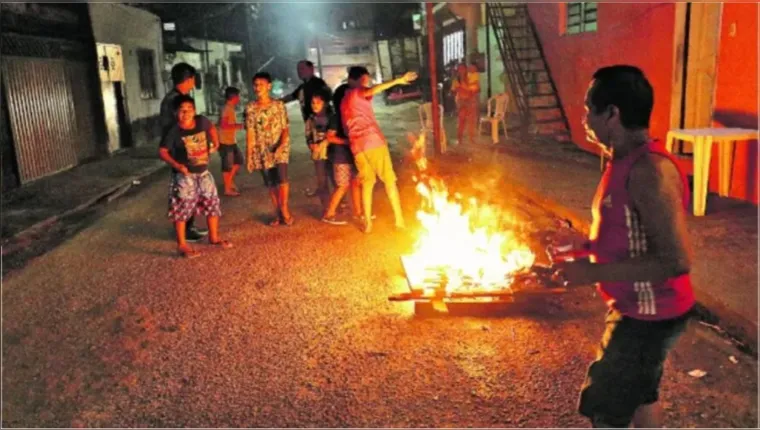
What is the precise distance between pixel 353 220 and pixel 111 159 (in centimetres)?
891

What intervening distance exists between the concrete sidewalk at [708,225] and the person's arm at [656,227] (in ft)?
8.33

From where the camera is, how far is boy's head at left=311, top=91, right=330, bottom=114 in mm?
7848

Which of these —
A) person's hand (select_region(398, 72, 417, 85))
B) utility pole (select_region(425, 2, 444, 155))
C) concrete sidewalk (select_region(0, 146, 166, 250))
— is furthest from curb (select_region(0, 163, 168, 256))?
utility pole (select_region(425, 2, 444, 155))

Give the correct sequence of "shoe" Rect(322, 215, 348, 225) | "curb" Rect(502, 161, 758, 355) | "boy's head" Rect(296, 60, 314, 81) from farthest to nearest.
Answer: "boy's head" Rect(296, 60, 314, 81) < "shoe" Rect(322, 215, 348, 225) < "curb" Rect(502, 161, 758, 355)

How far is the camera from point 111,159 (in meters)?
14.8

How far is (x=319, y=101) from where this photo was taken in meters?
7.85

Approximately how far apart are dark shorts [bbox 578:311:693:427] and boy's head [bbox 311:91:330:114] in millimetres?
5851

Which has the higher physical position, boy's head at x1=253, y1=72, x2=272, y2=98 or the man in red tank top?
boy's head at x1=253, y1=72, x2=272, y2=98

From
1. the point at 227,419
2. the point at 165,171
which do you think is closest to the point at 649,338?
the point at 227,419

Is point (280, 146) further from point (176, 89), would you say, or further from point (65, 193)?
point (65, 193)

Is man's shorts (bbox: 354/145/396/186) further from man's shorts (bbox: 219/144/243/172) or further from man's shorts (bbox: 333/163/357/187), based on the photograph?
man's shorts (bbox: 219/144/243/172)

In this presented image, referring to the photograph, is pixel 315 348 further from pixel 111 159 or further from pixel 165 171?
pixel 111 159

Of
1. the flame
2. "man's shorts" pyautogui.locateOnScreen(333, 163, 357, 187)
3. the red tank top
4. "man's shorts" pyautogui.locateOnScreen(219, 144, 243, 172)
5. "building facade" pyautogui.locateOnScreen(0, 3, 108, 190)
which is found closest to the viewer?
the red tank top

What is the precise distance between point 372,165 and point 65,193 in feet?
20.3
